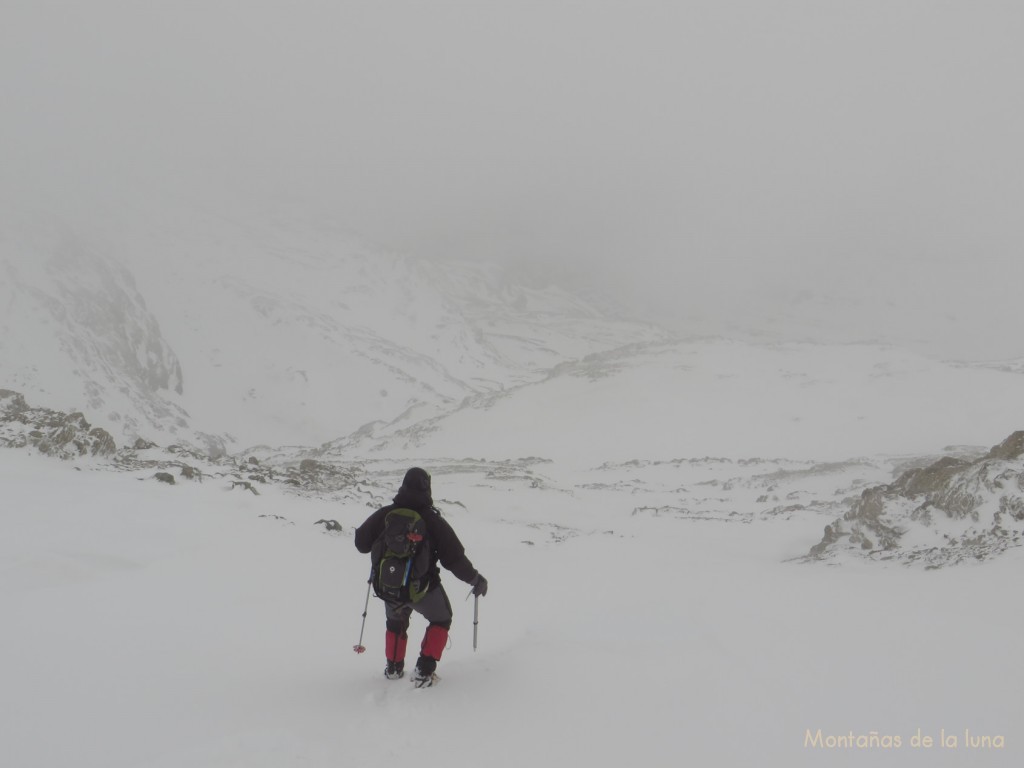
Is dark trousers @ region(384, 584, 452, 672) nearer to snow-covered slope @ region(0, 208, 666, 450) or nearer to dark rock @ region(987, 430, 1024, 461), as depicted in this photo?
dark rock @ region(987, 430, 1024, 461)

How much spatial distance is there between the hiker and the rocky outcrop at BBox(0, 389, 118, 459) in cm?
1640

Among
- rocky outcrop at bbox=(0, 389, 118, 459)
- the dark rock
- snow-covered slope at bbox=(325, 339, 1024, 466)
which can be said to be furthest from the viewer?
snow-covered slope at bbox=(325, 339, 1024, 466)

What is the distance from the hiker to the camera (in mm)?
4941

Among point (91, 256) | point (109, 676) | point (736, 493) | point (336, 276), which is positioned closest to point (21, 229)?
point (91, 256)

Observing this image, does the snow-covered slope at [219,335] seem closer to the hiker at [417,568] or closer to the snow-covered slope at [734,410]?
the snow-covered slope at [734,410]

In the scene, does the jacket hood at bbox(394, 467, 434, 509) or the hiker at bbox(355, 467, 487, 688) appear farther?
the jacket hood at bbox(394, 467, 434, 509)

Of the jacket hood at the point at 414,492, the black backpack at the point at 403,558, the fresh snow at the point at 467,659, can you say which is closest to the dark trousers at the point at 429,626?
the black backpack at the point at 403,558

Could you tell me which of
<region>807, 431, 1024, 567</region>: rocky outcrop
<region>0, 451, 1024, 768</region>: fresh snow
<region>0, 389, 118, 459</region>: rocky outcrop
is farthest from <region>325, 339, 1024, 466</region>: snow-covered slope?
<region>0, 451, 1024, 768</region>: fresh snow

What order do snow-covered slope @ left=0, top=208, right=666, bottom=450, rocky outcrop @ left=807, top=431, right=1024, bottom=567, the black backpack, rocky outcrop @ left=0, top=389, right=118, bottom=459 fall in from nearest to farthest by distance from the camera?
1. the black backpack
2. rocky outcrop @ left=807, top=431, right=1024, bottom=567
3. rocky outcrop @ left=0, top=389, right=118, bottom=459
4. snow-covered slope @ left=0, top=208, right=666, bottom=450

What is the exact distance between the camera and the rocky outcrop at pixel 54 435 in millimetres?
16547

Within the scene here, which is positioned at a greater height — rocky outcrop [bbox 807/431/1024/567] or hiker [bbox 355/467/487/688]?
hiker [bbox 355/467/487/688]

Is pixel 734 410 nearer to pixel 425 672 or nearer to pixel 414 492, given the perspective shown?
pixel 425 672

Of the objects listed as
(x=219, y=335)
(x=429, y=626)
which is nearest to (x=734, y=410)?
(x=429, y=626)

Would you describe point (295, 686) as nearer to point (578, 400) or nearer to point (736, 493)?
point (736, 493)
